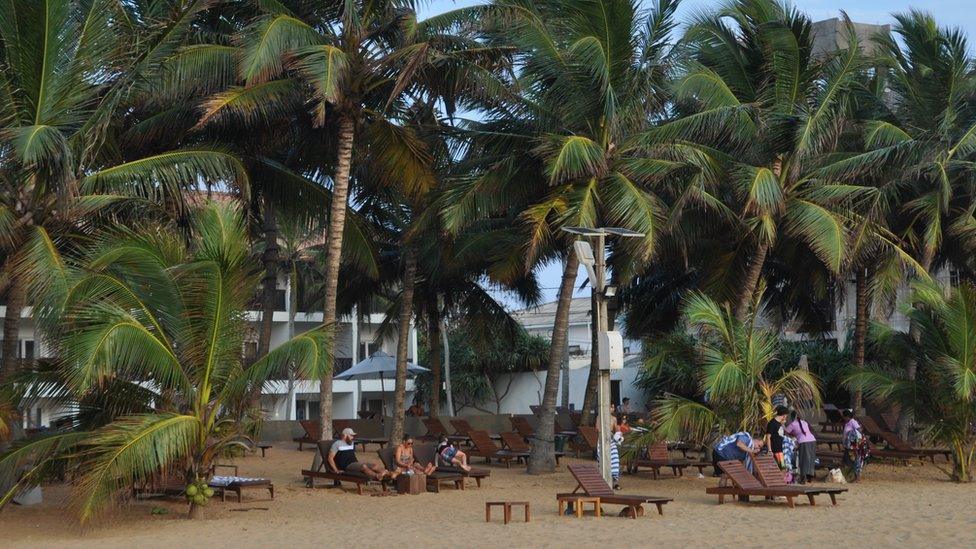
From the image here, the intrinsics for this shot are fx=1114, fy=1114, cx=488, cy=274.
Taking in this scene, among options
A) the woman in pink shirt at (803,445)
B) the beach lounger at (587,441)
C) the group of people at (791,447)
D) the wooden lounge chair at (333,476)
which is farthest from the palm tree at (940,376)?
the wooden lounge chair at (333,476)

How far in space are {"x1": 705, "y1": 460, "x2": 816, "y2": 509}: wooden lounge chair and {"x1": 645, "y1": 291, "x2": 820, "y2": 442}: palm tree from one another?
1.81 meters

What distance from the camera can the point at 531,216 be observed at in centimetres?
1812

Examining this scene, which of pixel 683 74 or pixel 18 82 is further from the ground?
pixel 683 74

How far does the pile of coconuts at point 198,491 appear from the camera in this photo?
539 inches

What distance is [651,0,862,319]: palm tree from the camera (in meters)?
19.4

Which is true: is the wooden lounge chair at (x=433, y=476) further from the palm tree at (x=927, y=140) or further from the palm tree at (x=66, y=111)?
the palm tree at (x=927, y=140)

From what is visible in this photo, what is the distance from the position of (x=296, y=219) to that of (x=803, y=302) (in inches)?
546

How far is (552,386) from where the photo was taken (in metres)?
19.6

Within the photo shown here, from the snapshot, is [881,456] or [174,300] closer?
[174,300]

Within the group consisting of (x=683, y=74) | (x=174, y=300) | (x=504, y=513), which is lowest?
(x=504, y=513)

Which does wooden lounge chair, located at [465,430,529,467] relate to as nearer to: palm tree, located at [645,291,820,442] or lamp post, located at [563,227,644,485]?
palm tree, located at [645,291,820,442]

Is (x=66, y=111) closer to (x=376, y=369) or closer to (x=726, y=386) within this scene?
(x=726, y=386)

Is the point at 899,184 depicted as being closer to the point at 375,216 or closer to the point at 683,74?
the point at 683,74

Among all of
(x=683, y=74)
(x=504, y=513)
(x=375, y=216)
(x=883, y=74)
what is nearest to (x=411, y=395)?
(x=375, y=216)
